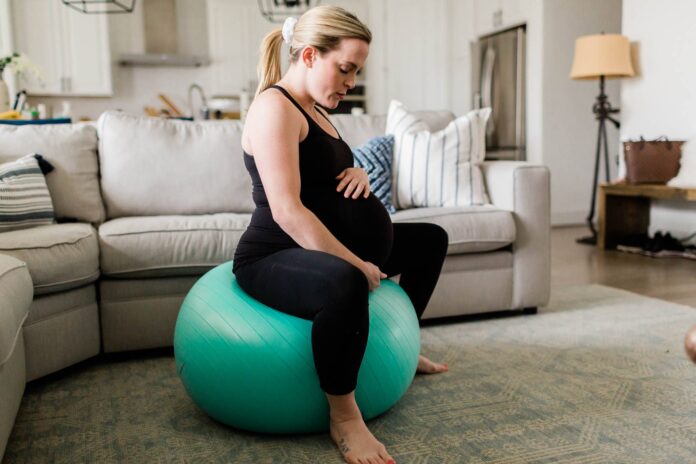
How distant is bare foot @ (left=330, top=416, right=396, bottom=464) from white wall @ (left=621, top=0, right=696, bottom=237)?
3551mm

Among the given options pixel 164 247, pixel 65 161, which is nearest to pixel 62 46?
pixel 65 161

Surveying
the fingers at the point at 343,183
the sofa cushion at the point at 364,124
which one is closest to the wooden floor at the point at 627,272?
the sofa cushion at the point at 364,124

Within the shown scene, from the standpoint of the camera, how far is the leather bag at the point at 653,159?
4.01 metres

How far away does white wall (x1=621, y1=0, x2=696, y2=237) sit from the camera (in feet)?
13.1

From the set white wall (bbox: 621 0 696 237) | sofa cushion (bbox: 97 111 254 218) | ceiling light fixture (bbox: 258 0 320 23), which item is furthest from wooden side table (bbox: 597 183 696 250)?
sofa cushion (bbox: 97 111 254 218)

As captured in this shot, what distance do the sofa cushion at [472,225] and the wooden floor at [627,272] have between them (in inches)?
Result: 32.3

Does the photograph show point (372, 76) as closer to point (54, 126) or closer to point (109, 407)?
point (54, 126)

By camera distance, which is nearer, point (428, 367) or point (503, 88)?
point (428, 367)

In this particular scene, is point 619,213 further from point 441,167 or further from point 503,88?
point 441,167

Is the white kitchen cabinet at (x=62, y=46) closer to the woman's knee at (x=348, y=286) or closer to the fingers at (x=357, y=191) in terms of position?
the fingers at (x=357, y=191)

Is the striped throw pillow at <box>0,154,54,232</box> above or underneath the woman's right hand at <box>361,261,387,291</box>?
→ above

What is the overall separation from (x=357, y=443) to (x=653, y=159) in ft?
11.3

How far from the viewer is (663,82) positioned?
165 inches

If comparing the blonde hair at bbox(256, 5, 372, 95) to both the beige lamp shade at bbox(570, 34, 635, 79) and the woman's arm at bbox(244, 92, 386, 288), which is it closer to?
the woman's arm at bbox(244, 92, 386, 288)
